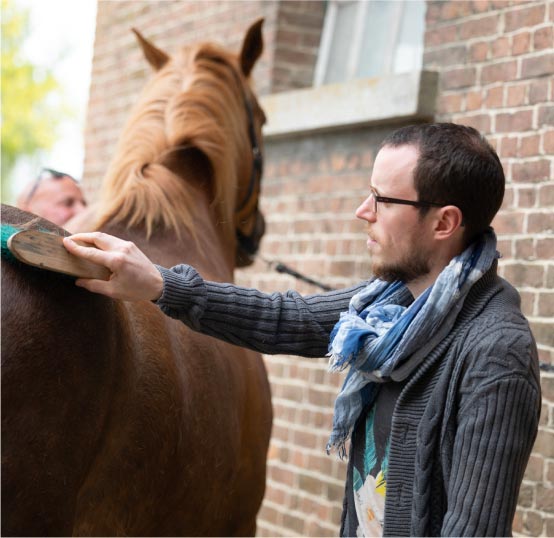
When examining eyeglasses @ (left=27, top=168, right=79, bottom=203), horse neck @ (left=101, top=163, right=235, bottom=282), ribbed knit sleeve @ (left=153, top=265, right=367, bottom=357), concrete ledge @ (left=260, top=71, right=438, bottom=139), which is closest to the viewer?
ribbed knit sleeve @ (left=153, top=265, right=367, bottom=357)

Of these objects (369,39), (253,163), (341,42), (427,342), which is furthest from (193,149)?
(341,42)

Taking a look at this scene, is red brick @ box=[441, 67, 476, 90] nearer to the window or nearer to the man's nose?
the window

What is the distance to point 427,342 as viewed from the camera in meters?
1.98

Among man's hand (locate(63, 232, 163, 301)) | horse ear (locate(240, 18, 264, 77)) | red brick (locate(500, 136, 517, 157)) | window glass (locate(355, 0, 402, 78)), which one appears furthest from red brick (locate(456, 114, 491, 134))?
man's hand (locate(63, 232, 163, 301))

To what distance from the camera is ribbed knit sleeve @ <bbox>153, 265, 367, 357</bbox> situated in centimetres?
229

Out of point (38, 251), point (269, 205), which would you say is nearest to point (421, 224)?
point (38, 251)

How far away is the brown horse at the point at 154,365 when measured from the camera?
1.96m

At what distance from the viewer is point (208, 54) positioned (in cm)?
396

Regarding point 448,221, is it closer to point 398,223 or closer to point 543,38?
point 398,223

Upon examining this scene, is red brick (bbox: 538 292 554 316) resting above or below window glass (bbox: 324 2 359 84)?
below

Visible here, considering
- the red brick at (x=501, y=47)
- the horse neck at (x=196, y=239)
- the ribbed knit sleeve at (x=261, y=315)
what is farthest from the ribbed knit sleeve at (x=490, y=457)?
the red brick at (x=501, y=47)

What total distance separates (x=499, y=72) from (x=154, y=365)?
2.41 m

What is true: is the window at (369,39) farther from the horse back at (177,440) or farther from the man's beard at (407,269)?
the man's beard at (407,269)

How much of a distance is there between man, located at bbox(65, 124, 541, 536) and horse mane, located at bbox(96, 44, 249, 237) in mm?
949
